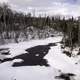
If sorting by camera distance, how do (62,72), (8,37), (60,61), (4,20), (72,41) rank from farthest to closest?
(4,20) < (8,37) < (72,41) < (60,61) < (62,72)

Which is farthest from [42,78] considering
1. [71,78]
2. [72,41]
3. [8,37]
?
[8,37]

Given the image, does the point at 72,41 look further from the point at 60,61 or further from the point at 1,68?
the point at 1,68

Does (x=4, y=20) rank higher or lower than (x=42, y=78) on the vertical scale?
higher

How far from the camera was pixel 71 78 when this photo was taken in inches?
907

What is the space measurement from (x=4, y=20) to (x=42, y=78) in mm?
64389

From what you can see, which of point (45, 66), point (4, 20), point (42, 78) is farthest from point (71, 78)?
point (4, 20)

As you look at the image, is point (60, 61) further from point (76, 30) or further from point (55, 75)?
point (76, 30)

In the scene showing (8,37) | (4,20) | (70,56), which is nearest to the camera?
(70,56)

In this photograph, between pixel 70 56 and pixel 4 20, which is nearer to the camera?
pixel 70 56

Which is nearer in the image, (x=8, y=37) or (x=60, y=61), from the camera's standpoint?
(x=60, y=61)

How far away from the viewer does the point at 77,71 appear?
85.6 feet

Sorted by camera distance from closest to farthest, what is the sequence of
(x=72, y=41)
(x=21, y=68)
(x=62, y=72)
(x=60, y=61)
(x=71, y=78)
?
(x=71, y=78) → (x=62, y=72) → (x=21, y=68) → (x=60, y=61) → (x=72, y=41)

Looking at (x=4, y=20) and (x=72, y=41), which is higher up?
(x=4, y=20)

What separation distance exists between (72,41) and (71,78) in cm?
2819
